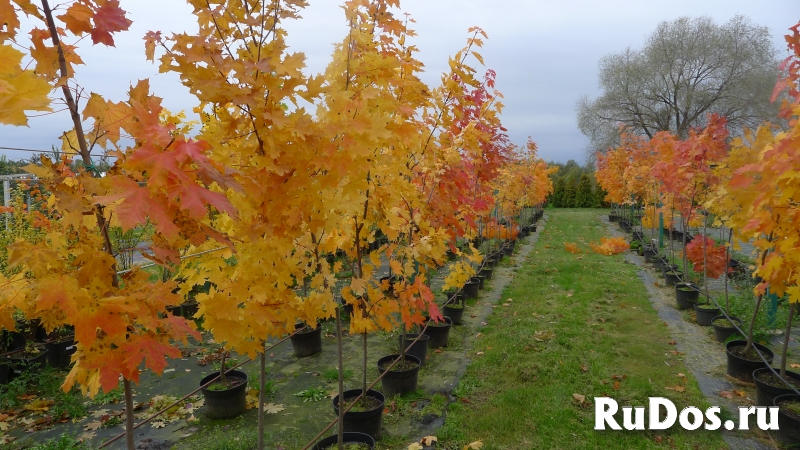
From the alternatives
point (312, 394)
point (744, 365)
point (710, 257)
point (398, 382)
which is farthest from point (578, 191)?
point (312, 394)

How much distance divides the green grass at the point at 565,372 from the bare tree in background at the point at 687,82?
73.7 ft

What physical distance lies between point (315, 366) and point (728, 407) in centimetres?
456

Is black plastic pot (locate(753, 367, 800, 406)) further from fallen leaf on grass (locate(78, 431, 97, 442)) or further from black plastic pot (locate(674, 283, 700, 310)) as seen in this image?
fallen leaf on grass (locate(78, 431, 97, 442))

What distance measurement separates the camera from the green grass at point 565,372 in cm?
406

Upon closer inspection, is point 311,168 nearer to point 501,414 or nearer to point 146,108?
point 146,108

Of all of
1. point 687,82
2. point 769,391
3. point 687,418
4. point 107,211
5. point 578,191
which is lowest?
point 687,418

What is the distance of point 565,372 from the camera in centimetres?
532

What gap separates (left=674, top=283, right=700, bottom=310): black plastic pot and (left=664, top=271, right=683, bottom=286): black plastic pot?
3.75 feet

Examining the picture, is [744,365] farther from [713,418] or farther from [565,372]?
[565,372]

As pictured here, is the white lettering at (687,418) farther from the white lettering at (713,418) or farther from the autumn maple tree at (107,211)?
the autumn maple tree at (107,211)

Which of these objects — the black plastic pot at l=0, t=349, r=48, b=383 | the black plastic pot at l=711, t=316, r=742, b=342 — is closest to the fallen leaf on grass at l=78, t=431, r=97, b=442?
the black plastic pot at l=0, t=349, r=48, b=383

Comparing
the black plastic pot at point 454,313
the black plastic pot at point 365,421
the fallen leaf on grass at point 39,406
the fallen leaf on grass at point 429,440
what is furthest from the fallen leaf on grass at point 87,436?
the black plastic pot at point 454,313

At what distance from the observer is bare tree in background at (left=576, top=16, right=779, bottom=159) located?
26328mm

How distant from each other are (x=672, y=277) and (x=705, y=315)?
2851 millimetres
